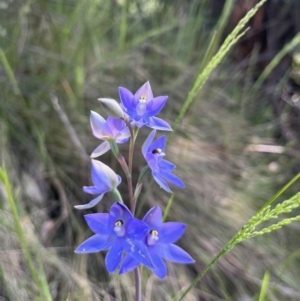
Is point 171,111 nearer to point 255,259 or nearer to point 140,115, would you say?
point 255,259

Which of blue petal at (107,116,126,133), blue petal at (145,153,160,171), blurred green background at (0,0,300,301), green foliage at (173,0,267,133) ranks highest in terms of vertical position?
green foliage at (173,0,267,133)

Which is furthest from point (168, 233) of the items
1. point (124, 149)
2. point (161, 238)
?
point (124, 149)

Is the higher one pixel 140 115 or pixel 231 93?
pixel 140 115

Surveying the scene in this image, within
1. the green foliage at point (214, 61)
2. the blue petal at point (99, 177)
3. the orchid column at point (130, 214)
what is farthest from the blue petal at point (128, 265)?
the green foliage at point (214, 61)

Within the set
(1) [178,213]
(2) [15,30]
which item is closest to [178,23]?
(2) [15,30]

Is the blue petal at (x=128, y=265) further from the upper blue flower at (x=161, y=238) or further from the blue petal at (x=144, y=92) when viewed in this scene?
the blue petal at (x=144, y=92)

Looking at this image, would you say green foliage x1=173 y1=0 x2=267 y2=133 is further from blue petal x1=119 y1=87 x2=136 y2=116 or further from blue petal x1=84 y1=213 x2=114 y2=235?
blue petal x1=84 y1=213 x2=114 y2=235

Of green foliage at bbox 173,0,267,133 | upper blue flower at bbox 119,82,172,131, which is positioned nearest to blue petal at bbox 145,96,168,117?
upper blue flower at bbox 119,82,172,131
